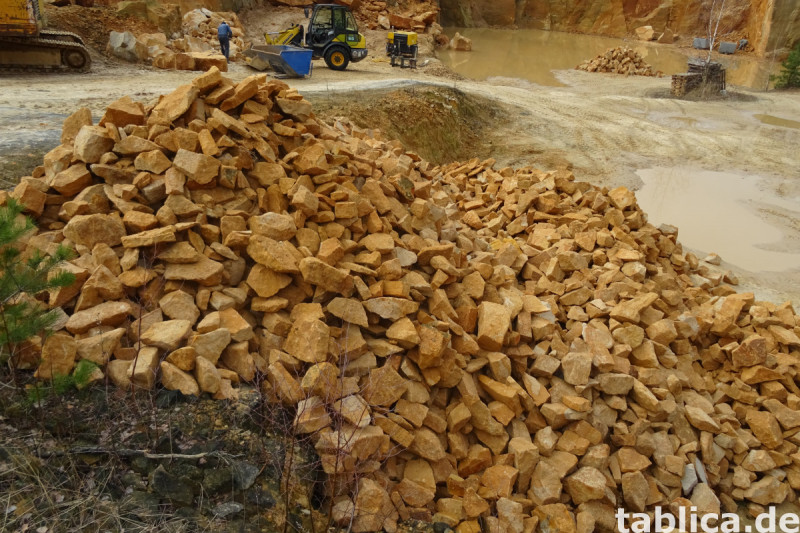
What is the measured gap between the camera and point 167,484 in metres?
3.01

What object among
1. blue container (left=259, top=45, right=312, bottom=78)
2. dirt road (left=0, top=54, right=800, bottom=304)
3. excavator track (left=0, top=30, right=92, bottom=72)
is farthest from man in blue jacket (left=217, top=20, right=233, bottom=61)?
excavator track (left=0, top=30, right=92, bottom=72)

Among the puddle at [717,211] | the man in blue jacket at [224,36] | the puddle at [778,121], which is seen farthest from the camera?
the puddle at [778,121]

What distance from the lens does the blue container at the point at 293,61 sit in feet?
46.7

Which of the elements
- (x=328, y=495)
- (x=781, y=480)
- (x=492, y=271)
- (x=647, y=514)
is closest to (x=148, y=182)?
(x=328, y=495)

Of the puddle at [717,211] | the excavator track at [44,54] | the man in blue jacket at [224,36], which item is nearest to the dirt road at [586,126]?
the puddle at [717,211]

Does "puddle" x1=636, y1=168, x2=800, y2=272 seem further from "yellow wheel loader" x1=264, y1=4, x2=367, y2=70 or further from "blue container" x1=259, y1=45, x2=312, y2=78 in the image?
"yellow wheel loader" x1=264, y1=4, x2=367, y2=70

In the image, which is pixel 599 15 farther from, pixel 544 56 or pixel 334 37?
pixel 334 37

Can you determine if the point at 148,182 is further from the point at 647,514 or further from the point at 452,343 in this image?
the point at 647,514

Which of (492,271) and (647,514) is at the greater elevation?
(492,271)

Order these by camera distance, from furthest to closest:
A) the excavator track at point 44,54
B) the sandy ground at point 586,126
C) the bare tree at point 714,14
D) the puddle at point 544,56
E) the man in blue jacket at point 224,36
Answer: the bare tree at point 714,14 → the puddle at point 544,56 → the man in blue jacket at point 224,36 → the excavator track at point 44,54 → the sandy ground at point 586,126

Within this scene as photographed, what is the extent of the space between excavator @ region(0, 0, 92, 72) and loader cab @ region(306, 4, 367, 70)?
6354mm

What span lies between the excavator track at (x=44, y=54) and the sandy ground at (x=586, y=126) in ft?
1.39

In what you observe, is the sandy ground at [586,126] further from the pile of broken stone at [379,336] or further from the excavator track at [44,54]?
the pile of broken stone at [379,336]

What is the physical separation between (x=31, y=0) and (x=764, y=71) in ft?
99.9
